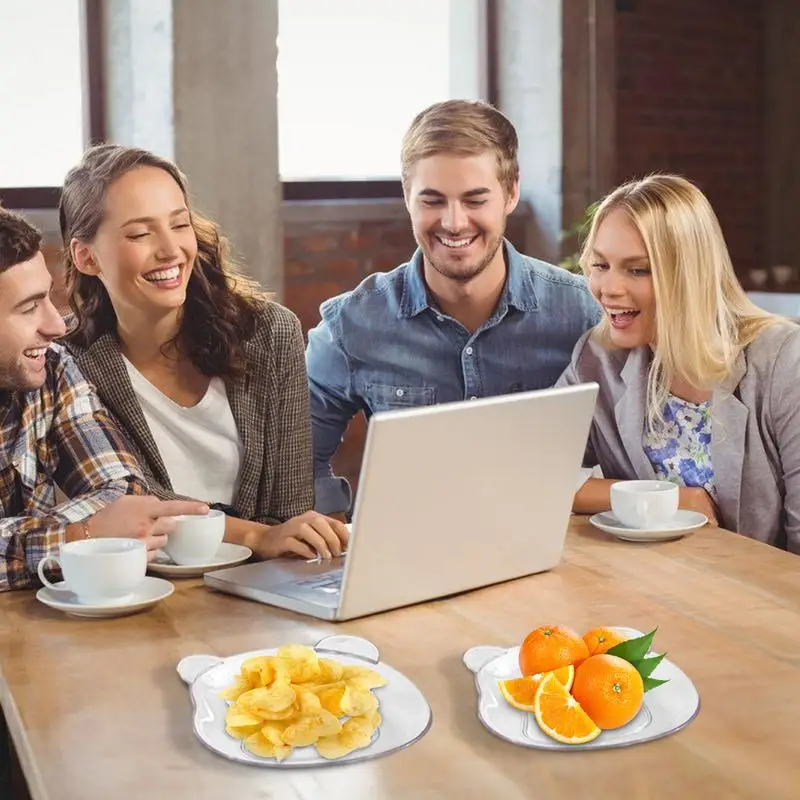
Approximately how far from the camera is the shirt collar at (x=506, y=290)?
2.57 m

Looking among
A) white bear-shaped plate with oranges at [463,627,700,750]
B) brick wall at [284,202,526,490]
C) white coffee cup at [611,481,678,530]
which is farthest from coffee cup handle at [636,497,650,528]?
brick wall at [284,202,526,490]

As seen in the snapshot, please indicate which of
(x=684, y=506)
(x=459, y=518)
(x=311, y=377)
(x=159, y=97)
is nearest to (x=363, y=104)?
(x=159, y=97)

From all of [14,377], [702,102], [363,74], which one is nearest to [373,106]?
[363,74]

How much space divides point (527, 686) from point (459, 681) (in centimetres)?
11

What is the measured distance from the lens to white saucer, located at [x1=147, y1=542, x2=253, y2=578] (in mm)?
1642

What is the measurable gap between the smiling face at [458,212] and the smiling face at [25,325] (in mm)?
894

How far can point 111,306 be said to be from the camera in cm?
221

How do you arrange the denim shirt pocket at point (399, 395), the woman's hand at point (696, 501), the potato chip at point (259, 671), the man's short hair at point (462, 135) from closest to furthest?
1. the potato chip at point (259, 671)
2. the woman's hand at point (696, 501)
3. the man's short hair at point (462, 135)
4. the denim shirt pocket at point (399, 395)

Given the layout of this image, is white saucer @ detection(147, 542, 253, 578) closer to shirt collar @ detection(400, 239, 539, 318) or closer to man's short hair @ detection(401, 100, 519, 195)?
shirt collar @ detection(400, 239, 539, 318)

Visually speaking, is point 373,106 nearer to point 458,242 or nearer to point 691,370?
point 458,242

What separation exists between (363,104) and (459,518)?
400 centimetres

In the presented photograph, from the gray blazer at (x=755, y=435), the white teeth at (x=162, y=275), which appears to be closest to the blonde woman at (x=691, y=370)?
the gray blazer at (x=755, y=435)

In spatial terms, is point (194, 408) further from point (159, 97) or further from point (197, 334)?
point (159, 97)

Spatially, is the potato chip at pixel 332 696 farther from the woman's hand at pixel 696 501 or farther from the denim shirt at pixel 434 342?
the denim shirt at pixel 434 342
